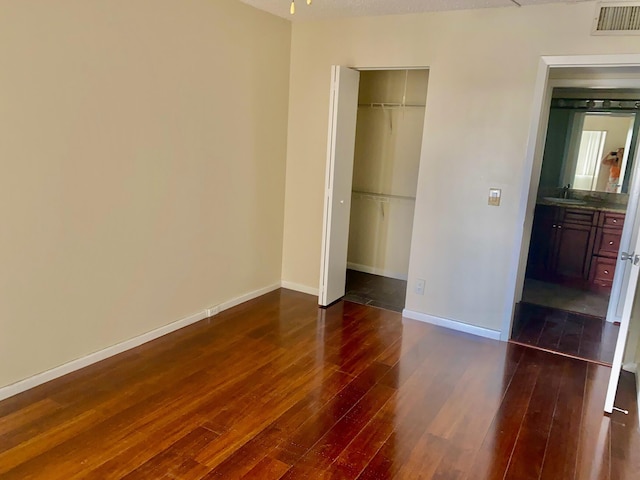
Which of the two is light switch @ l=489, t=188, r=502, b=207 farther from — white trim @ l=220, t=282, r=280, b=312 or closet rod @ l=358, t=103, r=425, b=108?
white trim @ l=220, t=282, r=280, b=312

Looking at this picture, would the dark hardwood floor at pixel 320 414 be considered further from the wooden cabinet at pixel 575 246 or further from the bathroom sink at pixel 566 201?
the bathroom sink at pixel 566 201

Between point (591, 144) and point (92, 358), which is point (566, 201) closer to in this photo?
point (591, 144)

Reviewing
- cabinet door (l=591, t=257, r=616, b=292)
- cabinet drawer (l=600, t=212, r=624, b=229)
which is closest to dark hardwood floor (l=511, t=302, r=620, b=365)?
cabinet door (l=591, t=257, r=616, b=292)

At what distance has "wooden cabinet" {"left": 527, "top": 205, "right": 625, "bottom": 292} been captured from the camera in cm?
511

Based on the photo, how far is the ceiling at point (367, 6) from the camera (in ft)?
11.1

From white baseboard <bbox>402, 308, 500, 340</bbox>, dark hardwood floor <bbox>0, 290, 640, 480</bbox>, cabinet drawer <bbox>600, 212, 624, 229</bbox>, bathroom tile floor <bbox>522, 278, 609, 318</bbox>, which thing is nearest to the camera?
dark hardwood floor <bbox>0, 290, 640, 480</bbox>

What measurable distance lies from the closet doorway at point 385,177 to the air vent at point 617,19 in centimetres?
196

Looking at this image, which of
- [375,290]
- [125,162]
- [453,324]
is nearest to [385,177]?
[375,290]

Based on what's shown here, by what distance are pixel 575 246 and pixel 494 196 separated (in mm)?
2297

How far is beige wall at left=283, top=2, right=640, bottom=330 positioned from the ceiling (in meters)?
0.09

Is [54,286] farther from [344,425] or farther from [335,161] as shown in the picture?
[335,161]

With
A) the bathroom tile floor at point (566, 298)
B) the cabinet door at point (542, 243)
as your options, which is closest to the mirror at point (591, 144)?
the cabinet door at point (542, 243)

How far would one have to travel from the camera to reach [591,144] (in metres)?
5.38

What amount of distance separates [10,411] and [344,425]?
1801mm
